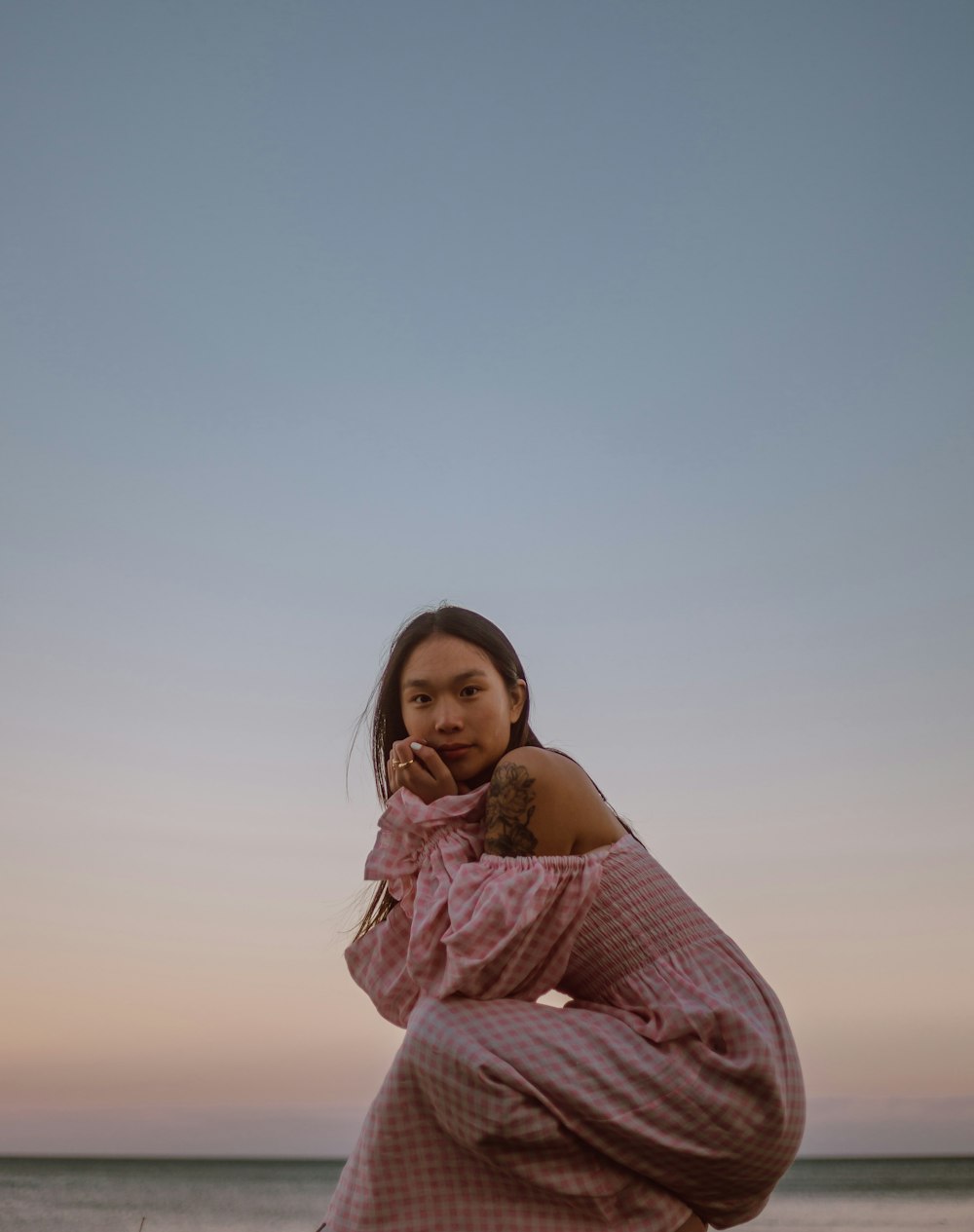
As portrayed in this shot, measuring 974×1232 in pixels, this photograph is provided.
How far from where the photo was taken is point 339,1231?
8.47ft

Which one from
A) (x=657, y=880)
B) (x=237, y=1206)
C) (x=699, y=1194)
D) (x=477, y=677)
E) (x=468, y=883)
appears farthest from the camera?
(x=237, y=1206)

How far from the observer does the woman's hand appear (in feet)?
10.9

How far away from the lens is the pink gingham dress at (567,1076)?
97.6 inches

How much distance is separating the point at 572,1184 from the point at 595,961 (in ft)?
1.97

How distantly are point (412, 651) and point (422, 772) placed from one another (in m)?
0.55

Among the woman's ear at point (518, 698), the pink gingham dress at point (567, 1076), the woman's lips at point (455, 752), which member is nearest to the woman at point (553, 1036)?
the pink gingham dress at point (567, 1076)

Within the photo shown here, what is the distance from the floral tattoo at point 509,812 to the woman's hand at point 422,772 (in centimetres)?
25

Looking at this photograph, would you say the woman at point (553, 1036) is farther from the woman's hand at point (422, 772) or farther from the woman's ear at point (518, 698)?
the woman's ear at point (518, 698)

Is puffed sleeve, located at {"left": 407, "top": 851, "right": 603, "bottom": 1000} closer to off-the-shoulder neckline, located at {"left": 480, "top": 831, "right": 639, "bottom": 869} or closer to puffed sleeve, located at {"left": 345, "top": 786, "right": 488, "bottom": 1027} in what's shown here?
off-the-shoulder neckline, located at {"left": 480, "top": 831, "right": 639, "bottom": 869}

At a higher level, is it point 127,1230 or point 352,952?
point 352,952

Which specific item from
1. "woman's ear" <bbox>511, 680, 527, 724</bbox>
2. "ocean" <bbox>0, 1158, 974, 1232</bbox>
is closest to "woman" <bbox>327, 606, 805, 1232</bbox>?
"woman's ear" <bbox>511, 680, 527, 724</bbox>

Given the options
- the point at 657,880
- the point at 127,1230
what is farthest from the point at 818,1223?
the point at 657,880

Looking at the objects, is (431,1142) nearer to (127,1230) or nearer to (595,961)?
(595,961)

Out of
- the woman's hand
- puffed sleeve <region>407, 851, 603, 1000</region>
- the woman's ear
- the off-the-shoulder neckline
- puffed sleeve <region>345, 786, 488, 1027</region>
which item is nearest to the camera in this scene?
puffed sleeve <region>407, 851, 603, 1000</region>
